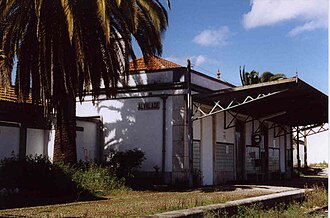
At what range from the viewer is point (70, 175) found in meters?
15.8

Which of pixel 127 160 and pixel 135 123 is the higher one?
pixel 135 123

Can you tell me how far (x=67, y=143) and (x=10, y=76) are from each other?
3051 millimetres

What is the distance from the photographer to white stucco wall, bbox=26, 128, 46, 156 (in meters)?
19.6

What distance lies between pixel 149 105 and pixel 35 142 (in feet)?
16.8

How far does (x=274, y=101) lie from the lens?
78.4ft

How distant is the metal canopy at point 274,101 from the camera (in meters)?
19.5

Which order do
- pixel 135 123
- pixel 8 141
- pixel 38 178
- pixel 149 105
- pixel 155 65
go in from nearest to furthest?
pixel 38 178
pixel 8 141
pixel 149 105
pixel 135 123
pixel 155 65

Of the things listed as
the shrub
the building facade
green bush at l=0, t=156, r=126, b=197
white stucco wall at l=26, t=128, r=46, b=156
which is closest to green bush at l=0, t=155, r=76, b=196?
green bush at l=0, t=156, r=126, b=197

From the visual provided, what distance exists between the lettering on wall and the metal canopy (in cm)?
171

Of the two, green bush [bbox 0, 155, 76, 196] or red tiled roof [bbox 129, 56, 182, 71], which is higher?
red tiled roof [bbox 129, 56, 182, 71]

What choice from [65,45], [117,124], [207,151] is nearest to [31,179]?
[65,45]

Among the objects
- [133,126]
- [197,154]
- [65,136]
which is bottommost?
[197,154]

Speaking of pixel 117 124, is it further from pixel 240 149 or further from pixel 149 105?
pixel 240 149

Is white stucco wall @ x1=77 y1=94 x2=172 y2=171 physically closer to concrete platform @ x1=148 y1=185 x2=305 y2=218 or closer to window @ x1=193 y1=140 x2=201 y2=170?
window @ x1=193 y1=140 x2=201 y2=170
